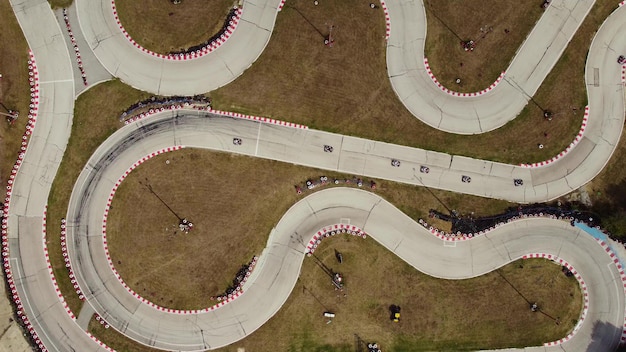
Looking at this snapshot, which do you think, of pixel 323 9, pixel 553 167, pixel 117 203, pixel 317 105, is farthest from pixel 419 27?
pixel 117 203

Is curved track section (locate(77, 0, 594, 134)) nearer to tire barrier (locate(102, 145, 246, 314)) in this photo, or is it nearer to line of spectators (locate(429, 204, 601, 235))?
tire barrier (locate(102, 145, 246, 314))

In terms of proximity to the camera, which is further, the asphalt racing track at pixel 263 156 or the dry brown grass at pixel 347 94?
the dry brown grass at pixel 347 94

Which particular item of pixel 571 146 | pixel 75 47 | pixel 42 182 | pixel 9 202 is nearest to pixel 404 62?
pixel 571 146

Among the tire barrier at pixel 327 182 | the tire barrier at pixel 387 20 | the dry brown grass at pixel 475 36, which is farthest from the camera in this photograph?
the dry brown grass at pixel 475 36

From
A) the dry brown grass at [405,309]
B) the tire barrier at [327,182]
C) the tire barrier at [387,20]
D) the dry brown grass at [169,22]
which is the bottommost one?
the dry brown grass at [405,309]

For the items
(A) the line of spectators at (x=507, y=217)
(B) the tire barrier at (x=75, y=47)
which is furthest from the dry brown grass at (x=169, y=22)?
(A) the line of spectators at (x=507, y=217)

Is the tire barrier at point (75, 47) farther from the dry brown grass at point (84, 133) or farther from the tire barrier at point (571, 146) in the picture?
the tire barrier at point (571, 146)

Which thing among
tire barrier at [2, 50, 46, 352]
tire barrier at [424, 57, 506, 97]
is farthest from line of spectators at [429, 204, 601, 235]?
tire barrier at [2, 50, 46, 352]
